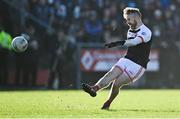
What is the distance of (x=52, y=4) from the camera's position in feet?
94.8

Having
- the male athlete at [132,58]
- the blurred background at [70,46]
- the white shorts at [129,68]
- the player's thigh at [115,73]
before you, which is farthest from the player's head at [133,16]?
the blurred background at [70,46]

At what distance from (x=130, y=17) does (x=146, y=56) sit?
0.98 metres

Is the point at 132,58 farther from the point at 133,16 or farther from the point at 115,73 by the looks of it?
the point at 133,16

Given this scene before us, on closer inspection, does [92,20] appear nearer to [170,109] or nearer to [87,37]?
[87,37]

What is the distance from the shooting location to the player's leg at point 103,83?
1425 cm

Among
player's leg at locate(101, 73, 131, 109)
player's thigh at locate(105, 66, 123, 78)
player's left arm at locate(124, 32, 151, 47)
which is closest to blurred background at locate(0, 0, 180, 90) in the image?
player's leg at locate(101, 73, 131, 109)

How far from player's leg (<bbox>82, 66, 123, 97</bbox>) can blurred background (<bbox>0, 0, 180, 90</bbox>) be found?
12.5 metres

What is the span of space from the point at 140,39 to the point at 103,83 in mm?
1302

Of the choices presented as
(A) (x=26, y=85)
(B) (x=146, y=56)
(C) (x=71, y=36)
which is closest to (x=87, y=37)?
(C) (x=71, y=36)

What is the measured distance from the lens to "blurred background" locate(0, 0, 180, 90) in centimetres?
2716

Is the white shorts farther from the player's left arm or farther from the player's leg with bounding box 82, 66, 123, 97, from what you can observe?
the player's left arm

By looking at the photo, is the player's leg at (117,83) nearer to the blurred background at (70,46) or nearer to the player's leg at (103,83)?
the player's leg at (103,83)

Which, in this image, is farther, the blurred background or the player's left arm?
the blurred background

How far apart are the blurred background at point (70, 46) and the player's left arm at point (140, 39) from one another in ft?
41.3
